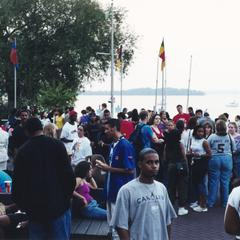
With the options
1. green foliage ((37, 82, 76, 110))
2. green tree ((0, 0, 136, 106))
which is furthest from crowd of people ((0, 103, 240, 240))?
green tree ((0, 0, 136, 106))

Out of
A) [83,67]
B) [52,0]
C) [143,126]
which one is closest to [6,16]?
[52,0]

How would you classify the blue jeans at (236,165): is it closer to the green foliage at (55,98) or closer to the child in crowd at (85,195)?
the child in crowd at (85,195)

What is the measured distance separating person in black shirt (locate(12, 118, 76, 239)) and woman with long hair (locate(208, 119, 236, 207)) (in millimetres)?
5100

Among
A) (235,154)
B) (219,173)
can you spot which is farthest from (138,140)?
(235,154)

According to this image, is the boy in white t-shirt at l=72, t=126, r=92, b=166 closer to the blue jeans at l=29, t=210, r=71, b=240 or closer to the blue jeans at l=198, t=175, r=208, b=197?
the blue jeans at l=198, t=175, r=208, b=197

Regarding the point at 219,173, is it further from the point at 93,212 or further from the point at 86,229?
the point at 86,229

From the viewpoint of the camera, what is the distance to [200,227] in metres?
8.25

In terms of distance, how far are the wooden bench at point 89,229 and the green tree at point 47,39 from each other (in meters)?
24.3

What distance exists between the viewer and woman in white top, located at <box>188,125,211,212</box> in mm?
9188

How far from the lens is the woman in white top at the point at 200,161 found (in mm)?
A: 9188

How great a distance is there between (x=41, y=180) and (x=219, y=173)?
5586 mm

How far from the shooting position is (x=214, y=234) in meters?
7.87

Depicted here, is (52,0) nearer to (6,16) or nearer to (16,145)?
(6,16)

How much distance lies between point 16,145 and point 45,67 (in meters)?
22.9
